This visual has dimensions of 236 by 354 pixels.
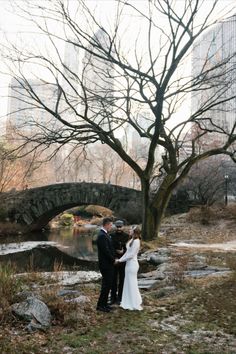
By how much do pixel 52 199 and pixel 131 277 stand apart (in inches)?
713

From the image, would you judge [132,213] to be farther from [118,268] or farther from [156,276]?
[118,268]

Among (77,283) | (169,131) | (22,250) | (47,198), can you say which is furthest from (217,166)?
(77,283)

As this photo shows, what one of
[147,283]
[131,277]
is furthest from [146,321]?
[147,283]

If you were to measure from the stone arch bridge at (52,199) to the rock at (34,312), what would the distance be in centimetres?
1778

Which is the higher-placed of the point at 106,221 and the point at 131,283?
the point at 106,221

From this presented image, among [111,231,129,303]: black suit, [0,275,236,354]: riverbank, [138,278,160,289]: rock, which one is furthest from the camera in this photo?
[138,278,160,289]: rock

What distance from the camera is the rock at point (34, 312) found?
506 centimetres

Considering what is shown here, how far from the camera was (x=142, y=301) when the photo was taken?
6.69 m

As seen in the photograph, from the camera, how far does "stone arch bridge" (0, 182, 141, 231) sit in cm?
2342

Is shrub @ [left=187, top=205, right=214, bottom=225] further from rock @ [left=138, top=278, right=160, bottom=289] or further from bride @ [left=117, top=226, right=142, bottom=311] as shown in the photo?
bride @ [left=117, top=226, right=142, bottom=311]

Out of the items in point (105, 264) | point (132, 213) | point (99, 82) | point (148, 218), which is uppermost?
point (99, 82)

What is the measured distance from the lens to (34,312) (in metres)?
5.20

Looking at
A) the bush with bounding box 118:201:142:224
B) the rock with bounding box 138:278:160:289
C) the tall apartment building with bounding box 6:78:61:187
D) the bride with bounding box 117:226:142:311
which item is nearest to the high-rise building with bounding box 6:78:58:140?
the tall apartment building with bounding box 6:78:61:187

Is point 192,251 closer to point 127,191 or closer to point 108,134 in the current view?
point 108,134
